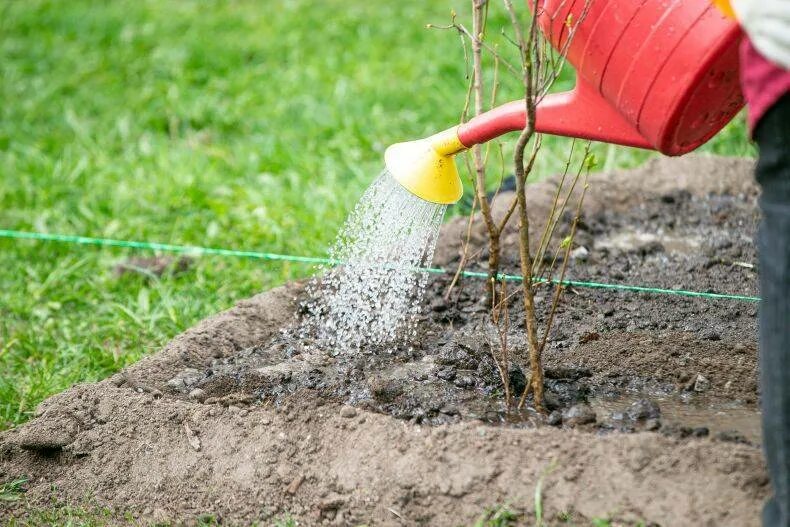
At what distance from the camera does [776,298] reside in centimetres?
173

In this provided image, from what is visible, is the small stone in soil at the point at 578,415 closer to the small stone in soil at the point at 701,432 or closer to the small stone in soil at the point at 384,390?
the small stone in soil at the point at 701,432

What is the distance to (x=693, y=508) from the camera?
1.92m

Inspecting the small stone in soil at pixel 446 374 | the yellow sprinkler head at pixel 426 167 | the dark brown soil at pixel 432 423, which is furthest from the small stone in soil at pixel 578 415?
the yellow sprinkler head at pixel 426 167

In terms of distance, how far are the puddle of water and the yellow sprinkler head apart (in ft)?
2.08

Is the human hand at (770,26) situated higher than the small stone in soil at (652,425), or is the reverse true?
the human hand at (770,26)

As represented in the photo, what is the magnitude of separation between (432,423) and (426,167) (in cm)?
62

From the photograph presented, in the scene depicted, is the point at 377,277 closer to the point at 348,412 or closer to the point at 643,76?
the point at 348,412

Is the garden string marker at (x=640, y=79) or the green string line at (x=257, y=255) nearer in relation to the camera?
the garden string marker at (x=640, y=79)

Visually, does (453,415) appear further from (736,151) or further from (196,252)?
(736,151)

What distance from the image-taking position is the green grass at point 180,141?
11.8ft

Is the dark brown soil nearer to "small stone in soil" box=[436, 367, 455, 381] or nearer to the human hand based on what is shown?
"small stone in soil" box=[436, 367, 455, 381]

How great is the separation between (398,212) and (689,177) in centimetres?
188

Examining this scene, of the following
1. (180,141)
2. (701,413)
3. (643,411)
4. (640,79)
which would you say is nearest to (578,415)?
(643,411)

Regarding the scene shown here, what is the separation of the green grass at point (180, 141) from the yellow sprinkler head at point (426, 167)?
129 cm
